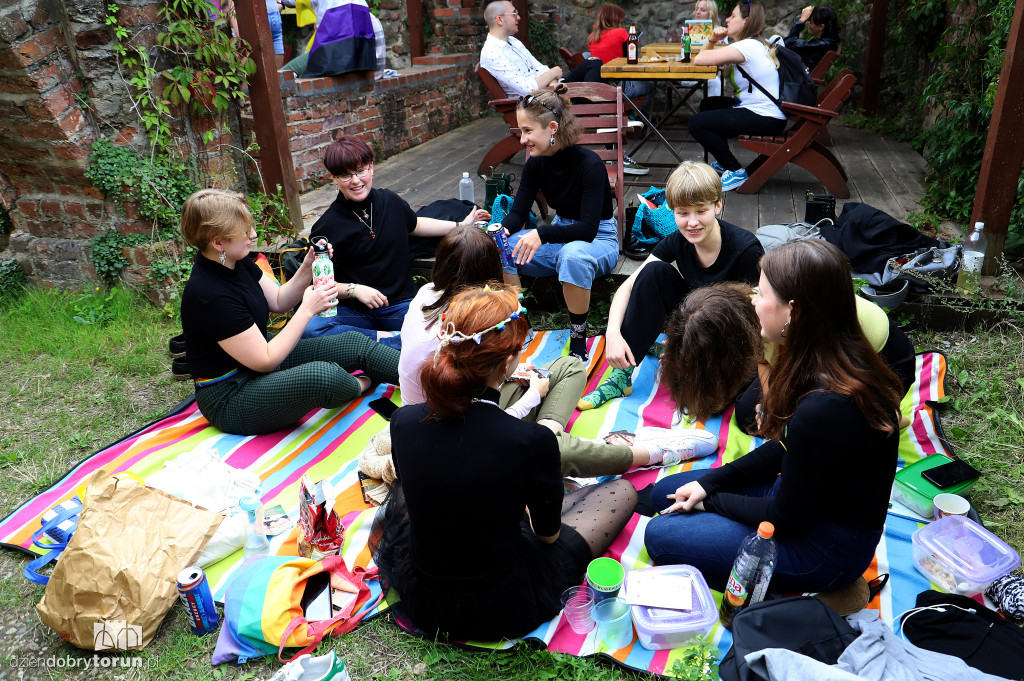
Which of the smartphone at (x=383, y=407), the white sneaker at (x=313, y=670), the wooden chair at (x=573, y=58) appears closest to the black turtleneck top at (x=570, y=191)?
the smartphone at (x=383, y=407)

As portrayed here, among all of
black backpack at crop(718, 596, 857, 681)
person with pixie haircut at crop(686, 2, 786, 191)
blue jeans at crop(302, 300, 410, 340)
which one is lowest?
black backpack at crop(718, 596, 857, 681)

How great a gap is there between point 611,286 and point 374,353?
61.5 inches

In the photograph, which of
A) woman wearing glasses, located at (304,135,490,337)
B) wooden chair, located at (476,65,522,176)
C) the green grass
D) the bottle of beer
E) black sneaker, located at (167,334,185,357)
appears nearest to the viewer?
the green grass

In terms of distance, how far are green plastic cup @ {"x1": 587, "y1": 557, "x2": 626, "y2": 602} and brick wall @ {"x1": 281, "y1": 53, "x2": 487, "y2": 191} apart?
4.98 meters

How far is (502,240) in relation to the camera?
3.96 metres

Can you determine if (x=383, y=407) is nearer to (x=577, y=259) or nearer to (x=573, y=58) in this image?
(x=577, y=259)

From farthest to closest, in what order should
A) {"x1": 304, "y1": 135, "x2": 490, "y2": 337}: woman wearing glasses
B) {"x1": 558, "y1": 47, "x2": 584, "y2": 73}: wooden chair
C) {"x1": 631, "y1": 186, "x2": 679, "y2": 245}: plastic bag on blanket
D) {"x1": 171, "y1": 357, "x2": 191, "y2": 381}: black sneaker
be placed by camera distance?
{"x1": 558, "y1": 47, "x2": 584, "y2": 73}: wooden chair < {"x1": 631, "y1": 186, "x2": 679, "y2": 245}: plastic bag on blanket < {"x1": 171, "y1": 357, "x2": 191, "y2": 381}: black sneaker < {"x1": 304, "y1": 135, "x2": 490, "y2": 337}: woman wearing glasses

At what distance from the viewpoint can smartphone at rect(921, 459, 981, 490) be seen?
2723mm

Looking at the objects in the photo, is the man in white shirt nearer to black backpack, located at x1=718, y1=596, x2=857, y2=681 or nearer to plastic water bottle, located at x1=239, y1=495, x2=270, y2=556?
plastic water bottle, located at x1=239, y1=495, x2=270, y2=556

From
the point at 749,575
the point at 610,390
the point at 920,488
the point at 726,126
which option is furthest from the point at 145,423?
the point at 726,126

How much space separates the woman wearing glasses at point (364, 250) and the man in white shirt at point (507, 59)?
9.41 feet

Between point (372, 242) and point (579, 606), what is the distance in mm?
2332

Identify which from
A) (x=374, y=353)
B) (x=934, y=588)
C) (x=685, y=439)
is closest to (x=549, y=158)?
(x=374, y=353)

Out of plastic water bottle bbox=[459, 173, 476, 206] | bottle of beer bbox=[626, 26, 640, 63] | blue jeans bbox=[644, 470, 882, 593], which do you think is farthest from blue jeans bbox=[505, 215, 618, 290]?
bottle of beer bbox=[626, 26, 640, 63]
